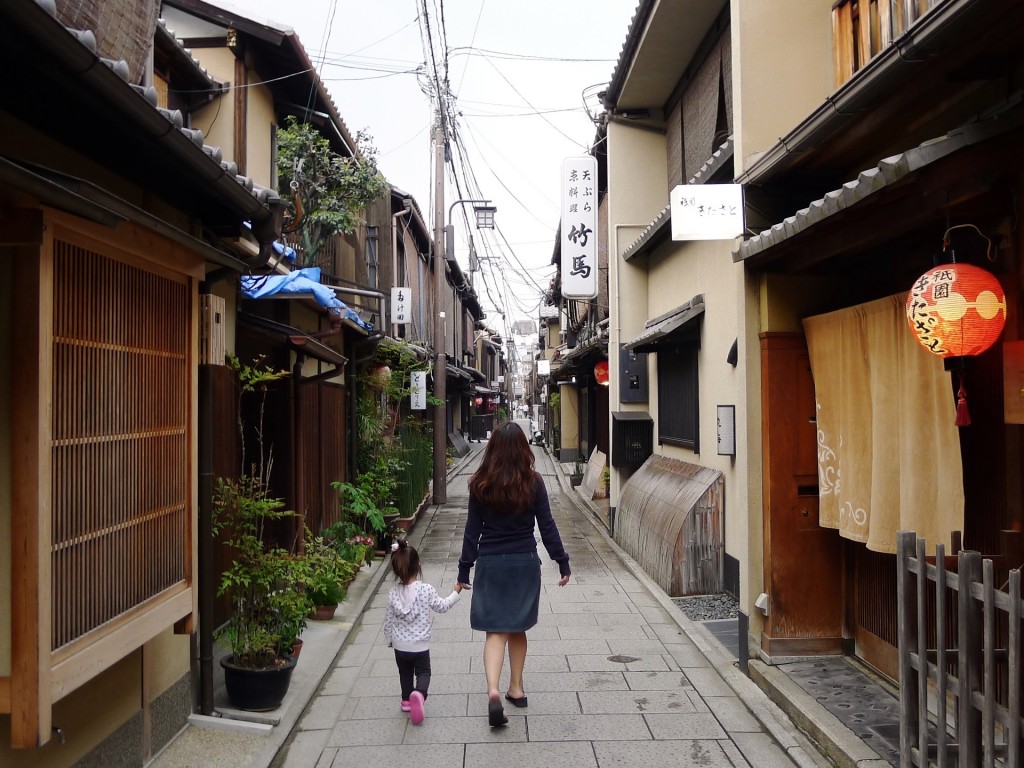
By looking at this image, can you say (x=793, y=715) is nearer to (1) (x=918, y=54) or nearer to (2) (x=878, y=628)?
(2) (x=878, y=628)

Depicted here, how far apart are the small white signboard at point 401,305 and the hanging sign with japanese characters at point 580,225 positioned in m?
4.81

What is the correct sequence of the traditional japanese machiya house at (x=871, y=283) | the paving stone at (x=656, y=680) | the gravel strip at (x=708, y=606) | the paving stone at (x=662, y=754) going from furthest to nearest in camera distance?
the gravel strip at (x=708, y=606) < the paving stone at (x=656, y=680) < the paving stone at (x=662, y=754) < the traditional japanese machiya house at (x=871, y=283)

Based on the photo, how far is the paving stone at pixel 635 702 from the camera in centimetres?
689

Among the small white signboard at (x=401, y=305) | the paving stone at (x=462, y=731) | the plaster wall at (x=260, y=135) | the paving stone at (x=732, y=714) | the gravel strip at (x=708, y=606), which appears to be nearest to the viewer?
the paving stone at (x=462, y=731)

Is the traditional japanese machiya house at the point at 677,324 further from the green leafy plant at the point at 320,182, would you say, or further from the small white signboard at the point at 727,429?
the green leafy plant at the point at 320,182

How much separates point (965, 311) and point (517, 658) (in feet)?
14.0

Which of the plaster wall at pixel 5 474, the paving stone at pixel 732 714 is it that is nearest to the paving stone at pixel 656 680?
the paving stone at pixel 732 714

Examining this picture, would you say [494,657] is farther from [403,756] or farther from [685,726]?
[685,726]

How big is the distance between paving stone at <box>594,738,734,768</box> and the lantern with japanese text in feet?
10.8

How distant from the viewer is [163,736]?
19.7 feet

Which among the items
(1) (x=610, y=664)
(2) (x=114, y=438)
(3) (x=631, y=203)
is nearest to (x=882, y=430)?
(1) (x=610, y=664)

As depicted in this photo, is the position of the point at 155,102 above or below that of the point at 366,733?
above

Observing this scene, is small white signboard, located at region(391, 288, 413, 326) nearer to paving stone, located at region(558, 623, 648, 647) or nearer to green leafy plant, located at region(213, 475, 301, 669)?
paving stone, located at region(558, 623, 648, 647)

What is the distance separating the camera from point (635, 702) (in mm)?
7094
